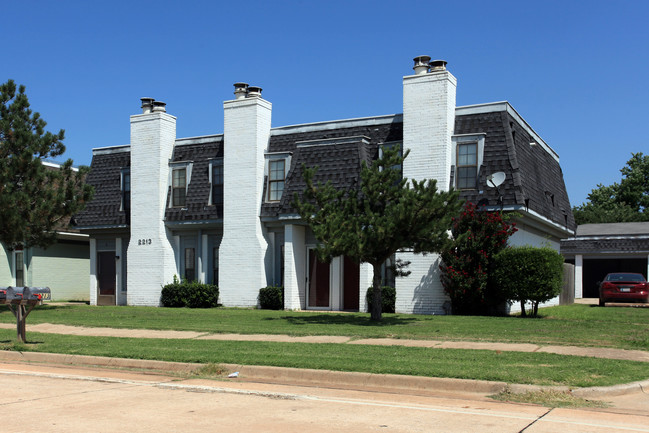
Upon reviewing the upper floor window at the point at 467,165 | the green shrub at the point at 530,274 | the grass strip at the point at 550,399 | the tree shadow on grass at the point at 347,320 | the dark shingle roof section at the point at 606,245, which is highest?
the upper floor window at the point at 467,165

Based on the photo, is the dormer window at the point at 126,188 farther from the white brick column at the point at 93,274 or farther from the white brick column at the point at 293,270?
the white brick column at the point at 293,270

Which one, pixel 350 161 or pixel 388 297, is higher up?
pixel 350 161

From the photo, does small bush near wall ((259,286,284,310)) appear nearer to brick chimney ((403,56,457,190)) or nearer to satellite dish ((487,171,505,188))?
brick chimney ((403,56,457,190))

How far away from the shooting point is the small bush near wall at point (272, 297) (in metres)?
25.6

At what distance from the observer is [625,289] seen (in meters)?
28.0

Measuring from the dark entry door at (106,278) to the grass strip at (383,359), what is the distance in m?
14.8

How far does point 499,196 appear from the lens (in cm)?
2159

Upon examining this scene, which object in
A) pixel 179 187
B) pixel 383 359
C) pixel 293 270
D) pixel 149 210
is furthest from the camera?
pixel 179 187

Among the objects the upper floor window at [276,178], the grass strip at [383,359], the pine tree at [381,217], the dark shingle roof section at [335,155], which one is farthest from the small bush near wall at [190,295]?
the grass strip at [383,359]

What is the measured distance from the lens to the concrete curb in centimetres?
931

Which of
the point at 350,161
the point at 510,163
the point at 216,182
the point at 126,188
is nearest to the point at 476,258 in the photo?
the point at 510,163

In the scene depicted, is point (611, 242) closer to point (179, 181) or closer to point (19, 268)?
point (179, 181)

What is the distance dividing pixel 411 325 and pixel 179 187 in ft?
45.5

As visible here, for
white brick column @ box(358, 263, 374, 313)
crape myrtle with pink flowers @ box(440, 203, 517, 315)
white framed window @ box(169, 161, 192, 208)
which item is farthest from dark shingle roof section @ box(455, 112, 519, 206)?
white framed window @ box(169, 161, 192, 208)
